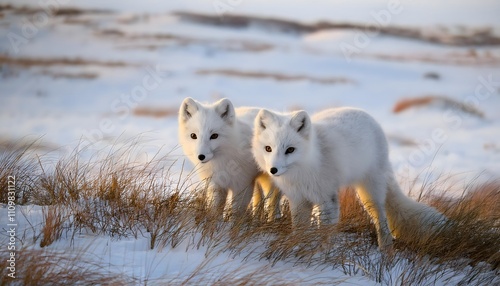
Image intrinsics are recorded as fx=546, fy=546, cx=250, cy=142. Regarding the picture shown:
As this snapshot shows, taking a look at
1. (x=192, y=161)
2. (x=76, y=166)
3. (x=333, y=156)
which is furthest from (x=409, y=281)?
(x=76, y=166)

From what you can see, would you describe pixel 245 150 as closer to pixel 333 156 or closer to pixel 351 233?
pixel 333 156

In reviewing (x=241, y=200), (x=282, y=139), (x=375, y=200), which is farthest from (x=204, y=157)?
(x=375, y=200)

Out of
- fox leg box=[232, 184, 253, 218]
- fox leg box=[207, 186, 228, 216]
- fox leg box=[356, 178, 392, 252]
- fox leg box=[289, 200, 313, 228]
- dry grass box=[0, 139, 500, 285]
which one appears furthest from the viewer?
fox leg box=[356, 178, 392, 252]

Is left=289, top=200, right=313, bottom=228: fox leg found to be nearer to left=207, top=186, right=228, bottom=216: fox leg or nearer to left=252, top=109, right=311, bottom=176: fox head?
left=252, top=109, right=311, bottom=176: fox head

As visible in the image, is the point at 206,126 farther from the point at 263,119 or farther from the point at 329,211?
the point at 329,211

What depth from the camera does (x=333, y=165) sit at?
14.5 ft

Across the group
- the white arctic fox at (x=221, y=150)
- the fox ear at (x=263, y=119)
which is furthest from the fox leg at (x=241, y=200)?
the fox ear at (x=263, y=119)

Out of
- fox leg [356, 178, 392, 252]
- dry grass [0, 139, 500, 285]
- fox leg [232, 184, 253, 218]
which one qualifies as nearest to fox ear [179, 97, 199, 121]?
dry grass [0, 139, 500, 285]

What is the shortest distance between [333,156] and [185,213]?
127cm

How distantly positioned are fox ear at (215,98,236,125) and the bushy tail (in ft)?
5.28

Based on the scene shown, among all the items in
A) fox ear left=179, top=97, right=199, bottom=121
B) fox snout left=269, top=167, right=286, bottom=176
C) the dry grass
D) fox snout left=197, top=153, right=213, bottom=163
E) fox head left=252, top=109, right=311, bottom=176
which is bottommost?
the dry grass

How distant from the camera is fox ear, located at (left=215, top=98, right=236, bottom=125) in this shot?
462 cm

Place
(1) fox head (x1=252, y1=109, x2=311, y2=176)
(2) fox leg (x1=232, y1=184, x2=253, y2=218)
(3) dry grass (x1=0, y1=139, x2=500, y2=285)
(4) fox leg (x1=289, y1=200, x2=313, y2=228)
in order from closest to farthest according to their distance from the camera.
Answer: (3) dry grass (x1=0, y1=139, x2=500, y2=285)
(1) fox head (x1=252, y1=109, x2=311, y2=176)
(4) fox leg (x1=289, y1=200, x2=313, y2=228)
(2) fox leg (x1=232, y1=184, x2=253, y2=218)

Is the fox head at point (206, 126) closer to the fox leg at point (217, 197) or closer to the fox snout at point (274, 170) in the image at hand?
the fox leg at point (217, 197)
